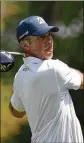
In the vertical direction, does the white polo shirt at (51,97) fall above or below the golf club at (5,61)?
below

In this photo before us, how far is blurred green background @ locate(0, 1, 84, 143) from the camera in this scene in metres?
6.30

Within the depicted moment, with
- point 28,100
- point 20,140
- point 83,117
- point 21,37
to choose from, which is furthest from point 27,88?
point 83,117

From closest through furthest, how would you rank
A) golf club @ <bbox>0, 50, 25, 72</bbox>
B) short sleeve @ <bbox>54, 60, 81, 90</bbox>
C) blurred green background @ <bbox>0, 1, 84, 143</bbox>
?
short sleeve @ <bbox>54, 60, 81, 90</bbox>, golf club @ <bbox>0, 50, 25, 72</bbox>, blurred green background @ <bbox>0, 1, 84, 143</bbox>

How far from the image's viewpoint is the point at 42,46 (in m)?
3.34

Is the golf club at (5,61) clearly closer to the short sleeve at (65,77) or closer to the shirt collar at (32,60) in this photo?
the shirt collar at (32,60)

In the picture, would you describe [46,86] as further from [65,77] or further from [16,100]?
[16,100]

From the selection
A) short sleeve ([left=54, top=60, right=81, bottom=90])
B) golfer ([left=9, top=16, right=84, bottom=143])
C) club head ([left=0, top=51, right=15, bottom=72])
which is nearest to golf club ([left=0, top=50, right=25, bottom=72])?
club head ([left=0, top=51, right=15, bottom=72])

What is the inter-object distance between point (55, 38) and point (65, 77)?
3.31 metres

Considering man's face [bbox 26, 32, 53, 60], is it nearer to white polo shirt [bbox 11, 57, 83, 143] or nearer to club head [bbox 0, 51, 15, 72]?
white polo shirt [bbox 11, 57, 83, 143]

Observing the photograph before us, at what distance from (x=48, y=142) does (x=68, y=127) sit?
14 centimetres

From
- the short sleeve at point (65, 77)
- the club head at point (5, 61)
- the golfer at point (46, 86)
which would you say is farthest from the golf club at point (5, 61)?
the short sleeve at point (65, 77)

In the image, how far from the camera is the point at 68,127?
10.9ft

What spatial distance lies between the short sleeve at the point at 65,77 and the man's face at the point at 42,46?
8 cm

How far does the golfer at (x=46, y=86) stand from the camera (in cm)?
330
